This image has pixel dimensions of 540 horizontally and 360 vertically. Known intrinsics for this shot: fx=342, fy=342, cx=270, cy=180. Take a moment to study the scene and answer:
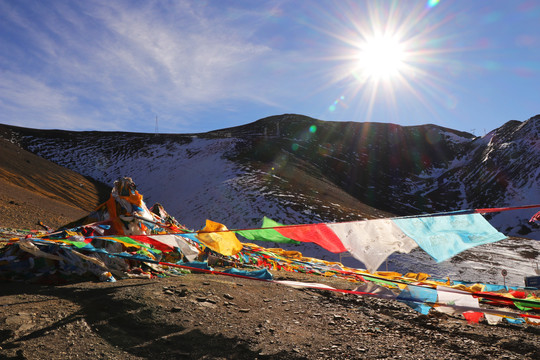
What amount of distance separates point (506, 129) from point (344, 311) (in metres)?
115

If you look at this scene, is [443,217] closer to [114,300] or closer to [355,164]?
[114,300]

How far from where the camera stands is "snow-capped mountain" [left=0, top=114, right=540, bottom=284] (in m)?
41.4

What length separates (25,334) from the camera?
4457 mm

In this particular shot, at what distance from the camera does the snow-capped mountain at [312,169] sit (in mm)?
41406

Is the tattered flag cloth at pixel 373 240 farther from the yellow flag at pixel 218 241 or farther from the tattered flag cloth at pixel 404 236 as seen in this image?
the yellow flag at pixel 218 241

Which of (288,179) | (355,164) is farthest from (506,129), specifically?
(288,179)

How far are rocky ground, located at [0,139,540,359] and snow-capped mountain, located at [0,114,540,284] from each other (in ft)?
63.6

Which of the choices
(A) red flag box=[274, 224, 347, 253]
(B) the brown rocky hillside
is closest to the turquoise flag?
(A) red flag box=[274, 224, 347, 253]

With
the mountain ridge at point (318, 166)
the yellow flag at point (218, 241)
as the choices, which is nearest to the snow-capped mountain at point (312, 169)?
the mountain ridge at point (318, 166)

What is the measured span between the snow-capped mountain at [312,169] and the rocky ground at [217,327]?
63.6ft

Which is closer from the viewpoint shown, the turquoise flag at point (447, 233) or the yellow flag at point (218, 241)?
the turquoise flag at point (447, 233)

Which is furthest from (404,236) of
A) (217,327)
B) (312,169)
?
(312,169)

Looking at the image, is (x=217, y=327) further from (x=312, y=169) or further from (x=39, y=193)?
(x=312, y=169)

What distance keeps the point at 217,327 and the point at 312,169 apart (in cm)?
6220
